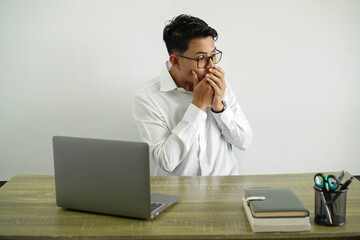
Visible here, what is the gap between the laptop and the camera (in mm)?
1401

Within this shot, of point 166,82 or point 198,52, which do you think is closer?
point 198,52

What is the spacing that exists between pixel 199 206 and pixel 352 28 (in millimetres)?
1827

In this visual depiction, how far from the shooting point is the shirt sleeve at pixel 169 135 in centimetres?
208

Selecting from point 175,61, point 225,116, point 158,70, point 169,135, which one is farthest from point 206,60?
point 158,70

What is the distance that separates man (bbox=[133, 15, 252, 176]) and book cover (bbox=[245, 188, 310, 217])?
69cm

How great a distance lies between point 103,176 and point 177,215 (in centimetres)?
29

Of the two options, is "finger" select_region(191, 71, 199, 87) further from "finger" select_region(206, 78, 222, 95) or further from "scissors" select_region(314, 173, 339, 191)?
"scissors" select_region(314, 173, 339, 191)

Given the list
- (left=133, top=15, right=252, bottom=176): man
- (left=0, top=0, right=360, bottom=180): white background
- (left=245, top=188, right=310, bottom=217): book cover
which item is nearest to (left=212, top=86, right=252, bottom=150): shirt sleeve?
(left=133, top=15, right=252, bottom=176): man

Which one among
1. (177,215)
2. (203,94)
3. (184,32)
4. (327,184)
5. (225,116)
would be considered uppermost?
(184,32)

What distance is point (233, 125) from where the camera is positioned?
221 cm

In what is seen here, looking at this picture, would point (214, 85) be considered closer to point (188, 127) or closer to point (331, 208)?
point (188, 127)

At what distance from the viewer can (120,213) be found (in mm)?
1462

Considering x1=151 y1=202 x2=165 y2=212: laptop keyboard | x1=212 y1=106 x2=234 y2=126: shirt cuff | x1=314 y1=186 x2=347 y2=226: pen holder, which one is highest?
x1=212 y1=106 x2=234 y2=126: shirt cuff

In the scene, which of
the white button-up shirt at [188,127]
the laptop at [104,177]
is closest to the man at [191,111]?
the white button-up shirt at [188,127]
